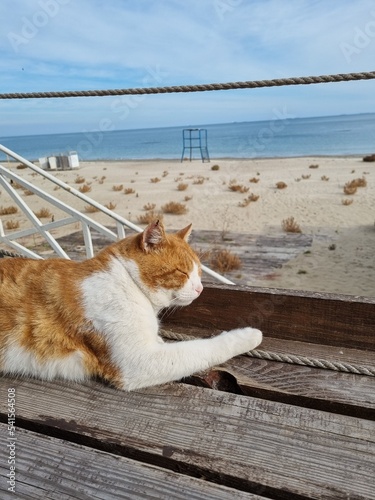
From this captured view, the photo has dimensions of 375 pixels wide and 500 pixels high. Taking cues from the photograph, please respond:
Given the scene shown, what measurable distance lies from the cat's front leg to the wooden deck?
0.04 meters

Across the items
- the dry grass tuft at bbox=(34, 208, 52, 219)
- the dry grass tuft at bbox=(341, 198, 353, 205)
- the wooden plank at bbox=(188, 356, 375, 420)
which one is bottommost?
the dry grass tuft at bbox=(341, 198, 353, 205)

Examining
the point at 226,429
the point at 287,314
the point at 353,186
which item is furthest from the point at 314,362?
the point at 353,186

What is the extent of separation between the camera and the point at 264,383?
1187 millimetres

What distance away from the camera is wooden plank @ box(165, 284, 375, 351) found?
51.9 inches

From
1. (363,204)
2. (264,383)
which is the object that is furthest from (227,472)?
(363,204)

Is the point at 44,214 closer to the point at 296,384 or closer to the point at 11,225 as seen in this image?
the point at 11,225

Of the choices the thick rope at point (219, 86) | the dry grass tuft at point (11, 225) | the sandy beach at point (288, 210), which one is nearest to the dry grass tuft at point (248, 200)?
the sandy beach at point (288, 210)

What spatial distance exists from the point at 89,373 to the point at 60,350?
115mm

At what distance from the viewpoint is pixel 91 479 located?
Answer: 81 centimetres

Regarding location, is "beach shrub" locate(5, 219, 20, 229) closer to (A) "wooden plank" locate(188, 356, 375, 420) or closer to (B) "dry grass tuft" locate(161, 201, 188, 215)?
(B) "dry grass tuft" locate(161, 201, 188, 215)

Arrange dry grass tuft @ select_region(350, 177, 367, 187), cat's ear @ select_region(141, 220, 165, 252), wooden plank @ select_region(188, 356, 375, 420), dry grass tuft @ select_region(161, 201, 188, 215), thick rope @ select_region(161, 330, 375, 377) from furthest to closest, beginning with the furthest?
dry grass tuft @ select_region(350, 177, 367, 187), dry grass tuft @ select_region(161, 201, 188, 215), cat's ear @ select_region(141, 220, 165, 252), thick rope @ select_region(161, 330, 375, 377), wooden plank @ select_region(188, 356, 375, 420)

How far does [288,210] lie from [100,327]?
10219 millimetres

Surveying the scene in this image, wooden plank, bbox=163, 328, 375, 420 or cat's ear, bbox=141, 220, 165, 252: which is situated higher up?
cat's ear, bbox=141, 220, 165, 252

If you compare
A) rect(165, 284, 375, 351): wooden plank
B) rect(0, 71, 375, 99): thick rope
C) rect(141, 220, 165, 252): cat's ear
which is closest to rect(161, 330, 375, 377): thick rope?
rect(165, 284, 375, 351): wooden plank
